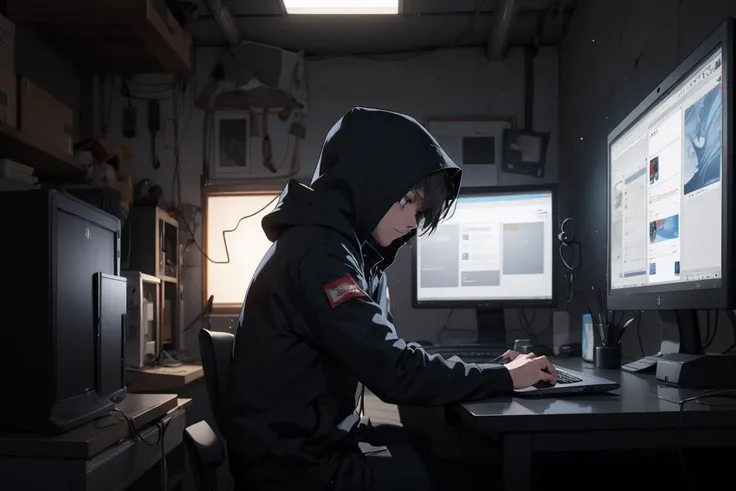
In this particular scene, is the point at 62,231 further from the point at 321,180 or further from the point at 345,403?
the point at 345,403

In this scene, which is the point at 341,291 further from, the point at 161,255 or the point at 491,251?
the point at 161,255

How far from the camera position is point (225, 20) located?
2.56 meters

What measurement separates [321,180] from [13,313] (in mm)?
636

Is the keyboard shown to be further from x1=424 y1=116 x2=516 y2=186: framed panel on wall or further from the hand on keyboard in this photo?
x1=424 y1=116 x2=516 y2=186: framed panel on wall

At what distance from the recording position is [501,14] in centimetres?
248

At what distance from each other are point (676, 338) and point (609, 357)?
0.16 meters

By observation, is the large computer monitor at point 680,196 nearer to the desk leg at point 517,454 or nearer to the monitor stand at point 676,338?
the monitor stand at point 676,338

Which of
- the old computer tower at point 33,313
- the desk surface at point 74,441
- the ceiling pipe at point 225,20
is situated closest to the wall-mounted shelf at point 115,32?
the ceiling pipe at point 225,20

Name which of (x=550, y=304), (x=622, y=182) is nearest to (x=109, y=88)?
(x=550, y=304)

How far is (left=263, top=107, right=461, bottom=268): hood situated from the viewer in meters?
1.19

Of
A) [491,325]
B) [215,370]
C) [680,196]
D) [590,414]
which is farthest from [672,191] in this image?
[491,325]

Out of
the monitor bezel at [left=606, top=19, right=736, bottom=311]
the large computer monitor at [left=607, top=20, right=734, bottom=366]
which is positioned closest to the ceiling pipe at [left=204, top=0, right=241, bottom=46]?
the large computer monitor at [left=607, top=20, right=734, bottom=366]

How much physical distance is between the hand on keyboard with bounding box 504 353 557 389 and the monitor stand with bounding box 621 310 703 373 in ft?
0.98

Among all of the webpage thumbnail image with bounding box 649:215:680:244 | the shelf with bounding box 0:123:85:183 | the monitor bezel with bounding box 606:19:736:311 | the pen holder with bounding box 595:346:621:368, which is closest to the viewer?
the monitor bezel with bounding box 606:19:736:311
